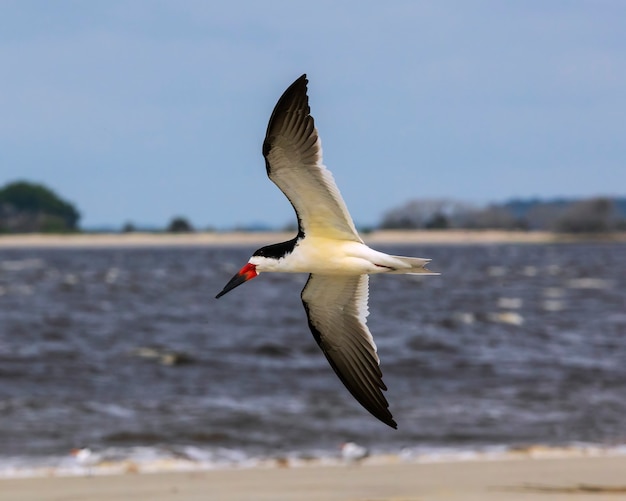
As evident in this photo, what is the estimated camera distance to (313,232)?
24.0ft

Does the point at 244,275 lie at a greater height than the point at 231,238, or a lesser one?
greater

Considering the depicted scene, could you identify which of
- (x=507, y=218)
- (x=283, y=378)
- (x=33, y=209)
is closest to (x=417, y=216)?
(x=507, y=218)

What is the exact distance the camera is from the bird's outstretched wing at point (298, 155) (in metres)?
6.94

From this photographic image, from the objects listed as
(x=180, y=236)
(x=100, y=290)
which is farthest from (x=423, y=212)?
(x=100, y=290)

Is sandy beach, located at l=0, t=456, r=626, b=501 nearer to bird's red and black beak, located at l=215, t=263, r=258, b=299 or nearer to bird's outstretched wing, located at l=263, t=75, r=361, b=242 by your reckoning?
bird's red and black beak, located at l=215, t=263, r=258, b=299

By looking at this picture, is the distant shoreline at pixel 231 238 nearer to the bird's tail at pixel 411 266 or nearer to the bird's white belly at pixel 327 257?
the bird's white belly at pixel 327 257

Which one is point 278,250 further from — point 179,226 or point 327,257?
point 179,226

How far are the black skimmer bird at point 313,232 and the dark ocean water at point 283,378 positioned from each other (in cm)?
588

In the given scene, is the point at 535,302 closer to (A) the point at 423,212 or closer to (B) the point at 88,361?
(B) the point at 88,361

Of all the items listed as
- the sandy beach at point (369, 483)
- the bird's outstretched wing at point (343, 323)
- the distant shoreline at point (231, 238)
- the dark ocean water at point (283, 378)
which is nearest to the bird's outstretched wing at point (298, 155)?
the bird's outstretched wing at point (343, 323)

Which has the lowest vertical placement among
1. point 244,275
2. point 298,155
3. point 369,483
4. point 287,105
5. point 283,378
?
point 283,378

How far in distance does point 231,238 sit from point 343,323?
416 ft

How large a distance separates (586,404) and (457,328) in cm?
1333

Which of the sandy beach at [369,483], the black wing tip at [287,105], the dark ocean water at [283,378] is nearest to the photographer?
the black wing tip at [287,105]
